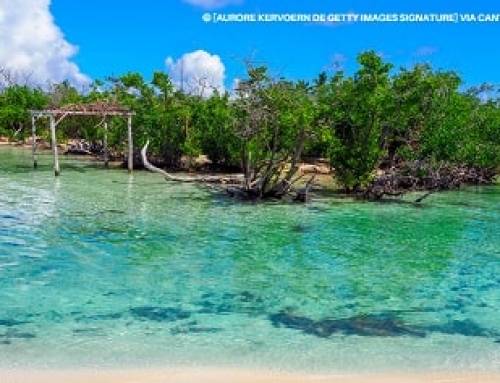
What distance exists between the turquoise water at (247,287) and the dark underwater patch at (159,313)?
0.04 ft

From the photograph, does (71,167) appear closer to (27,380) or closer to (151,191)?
(151,191)

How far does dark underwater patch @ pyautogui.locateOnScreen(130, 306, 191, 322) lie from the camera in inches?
292

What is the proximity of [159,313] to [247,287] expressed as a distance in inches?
65.3

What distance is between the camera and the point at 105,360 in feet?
19.5

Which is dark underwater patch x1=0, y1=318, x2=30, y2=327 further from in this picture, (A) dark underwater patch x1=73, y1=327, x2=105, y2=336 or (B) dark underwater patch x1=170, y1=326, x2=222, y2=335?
(B) dark underwater patch x1=170, y1=326, x2=222, y2=335

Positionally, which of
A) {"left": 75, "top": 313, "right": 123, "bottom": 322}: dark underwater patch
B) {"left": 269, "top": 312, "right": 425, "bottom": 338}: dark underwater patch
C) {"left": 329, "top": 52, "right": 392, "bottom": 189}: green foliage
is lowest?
{"left": 75, "top": 313, "right": 123, "bottom": 322}: dark underwater patch

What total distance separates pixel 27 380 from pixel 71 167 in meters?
23.6

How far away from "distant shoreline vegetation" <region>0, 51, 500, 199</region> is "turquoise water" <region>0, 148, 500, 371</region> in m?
2.38

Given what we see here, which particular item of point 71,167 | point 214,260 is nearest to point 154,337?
point 214,260

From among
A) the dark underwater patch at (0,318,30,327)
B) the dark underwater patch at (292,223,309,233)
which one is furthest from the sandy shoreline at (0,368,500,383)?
the dark underwater patch at (292,223,309,233)

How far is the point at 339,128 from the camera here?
1986cm

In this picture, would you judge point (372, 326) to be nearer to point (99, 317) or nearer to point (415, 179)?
point (99, 317)

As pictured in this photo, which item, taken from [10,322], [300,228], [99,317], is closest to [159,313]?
[99,317]

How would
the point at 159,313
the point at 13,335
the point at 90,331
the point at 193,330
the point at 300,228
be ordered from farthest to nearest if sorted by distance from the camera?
the point at 300,228
the point at 159,313
the point at 193,330
the point at 90,331
the point at 13,335
